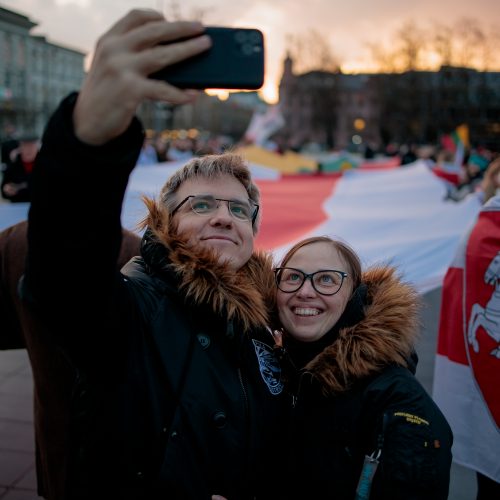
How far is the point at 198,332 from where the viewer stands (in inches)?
→ 57.3

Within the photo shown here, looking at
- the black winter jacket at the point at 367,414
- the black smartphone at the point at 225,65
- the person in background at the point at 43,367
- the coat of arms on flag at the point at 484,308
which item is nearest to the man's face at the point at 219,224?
the black winter jacket at the point at 367,414

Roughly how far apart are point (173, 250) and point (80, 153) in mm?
662

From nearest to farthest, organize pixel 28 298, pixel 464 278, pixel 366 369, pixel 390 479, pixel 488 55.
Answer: pixel 28 298 → pixel 390 479 → pixel 366 369 → pixel 464 278 → pixel 488 55

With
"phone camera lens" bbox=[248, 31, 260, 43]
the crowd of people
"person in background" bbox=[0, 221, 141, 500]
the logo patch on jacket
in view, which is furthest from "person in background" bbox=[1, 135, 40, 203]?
"phone camera lens" bbox=[248, 31, 260, 43]

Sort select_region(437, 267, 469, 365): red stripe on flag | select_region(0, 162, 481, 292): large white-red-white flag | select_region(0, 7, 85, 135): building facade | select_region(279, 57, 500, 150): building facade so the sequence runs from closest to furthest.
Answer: select_region(437, 267, 469, 365): red stripe on flag → select_region(0, 162, 481, 292): large white-red-white flag → select_region(0, 7, 85, 135): building facade → select_region(279, 57, 500, 150): building facade

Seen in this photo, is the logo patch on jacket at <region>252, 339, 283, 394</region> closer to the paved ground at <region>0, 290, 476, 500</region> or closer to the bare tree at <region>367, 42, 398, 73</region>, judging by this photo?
the paved ground at <region>0, 290, 476, 500</region>

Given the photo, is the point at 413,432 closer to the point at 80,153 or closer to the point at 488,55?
the point at 80,153

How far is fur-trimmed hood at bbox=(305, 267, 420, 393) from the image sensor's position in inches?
65.9

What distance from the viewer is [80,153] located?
35.8 inches

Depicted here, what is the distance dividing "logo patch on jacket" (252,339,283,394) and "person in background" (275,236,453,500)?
87 millimetres

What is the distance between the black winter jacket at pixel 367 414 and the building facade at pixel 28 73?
A: 175 ft

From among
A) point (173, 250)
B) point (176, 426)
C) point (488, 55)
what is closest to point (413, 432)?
point (176, 426)

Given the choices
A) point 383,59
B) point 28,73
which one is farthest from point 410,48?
point 28,73

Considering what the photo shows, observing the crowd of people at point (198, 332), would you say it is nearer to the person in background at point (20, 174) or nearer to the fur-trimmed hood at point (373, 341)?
the fur-trimmed hood at point (373, 341)
